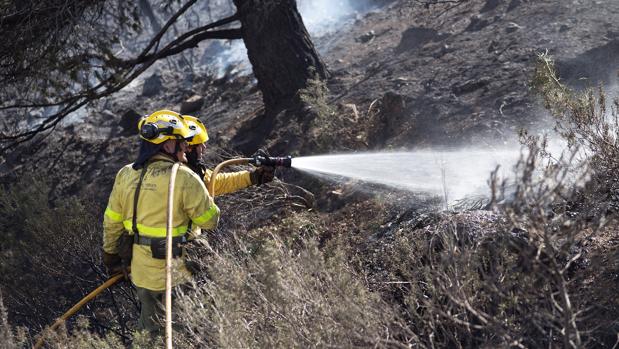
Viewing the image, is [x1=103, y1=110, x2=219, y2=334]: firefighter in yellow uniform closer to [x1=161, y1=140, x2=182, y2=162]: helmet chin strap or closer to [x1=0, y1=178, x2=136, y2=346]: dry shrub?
[x1=161, y1=140, x2=182, y2=162]: helmet chin strap

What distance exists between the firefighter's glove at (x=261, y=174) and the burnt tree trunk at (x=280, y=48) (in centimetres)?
376

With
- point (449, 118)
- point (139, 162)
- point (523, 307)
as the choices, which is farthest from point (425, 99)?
point (523, 307)

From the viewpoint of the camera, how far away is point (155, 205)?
13.6 feet

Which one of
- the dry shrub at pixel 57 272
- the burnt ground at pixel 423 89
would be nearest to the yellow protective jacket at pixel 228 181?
the dry shrub at pixel 57 272

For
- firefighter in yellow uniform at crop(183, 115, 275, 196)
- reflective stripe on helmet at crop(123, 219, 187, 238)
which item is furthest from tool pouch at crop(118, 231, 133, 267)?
firefighter in yellow uniform at crop(183, 115, 275, 196)

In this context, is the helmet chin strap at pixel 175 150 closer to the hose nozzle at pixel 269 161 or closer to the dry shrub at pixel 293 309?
the hose nozzle at pixel 269 161

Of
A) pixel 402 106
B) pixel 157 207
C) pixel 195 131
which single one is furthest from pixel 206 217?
pixel 402 106

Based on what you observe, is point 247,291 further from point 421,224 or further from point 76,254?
point 76,254

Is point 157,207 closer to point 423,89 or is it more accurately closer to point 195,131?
point 195,131

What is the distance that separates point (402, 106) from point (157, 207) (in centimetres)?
379

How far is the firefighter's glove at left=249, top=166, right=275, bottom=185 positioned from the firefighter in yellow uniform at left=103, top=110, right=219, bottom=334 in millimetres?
568

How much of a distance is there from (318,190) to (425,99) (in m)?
1.73

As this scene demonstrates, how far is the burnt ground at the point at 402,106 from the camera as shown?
6047 millimetres

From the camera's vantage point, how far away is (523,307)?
3.00m
